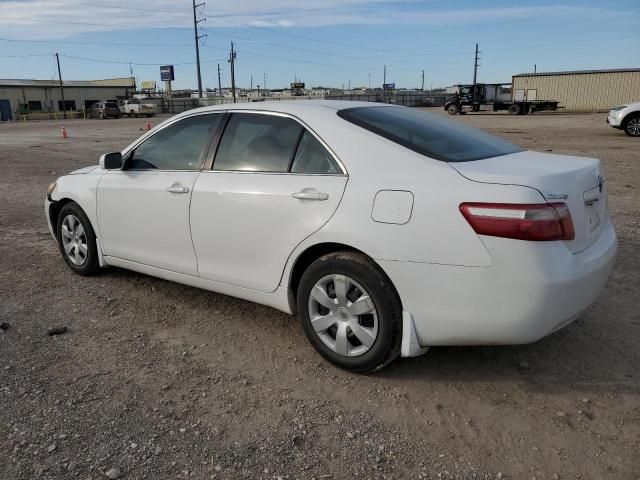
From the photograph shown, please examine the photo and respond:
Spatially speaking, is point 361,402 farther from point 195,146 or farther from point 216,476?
point 195,146

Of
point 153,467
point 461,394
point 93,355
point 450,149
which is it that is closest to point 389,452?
point 461,394

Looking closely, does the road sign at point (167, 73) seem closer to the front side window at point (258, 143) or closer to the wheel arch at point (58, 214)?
the wheel arch at point (58, 214)

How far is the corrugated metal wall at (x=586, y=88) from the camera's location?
154 ft

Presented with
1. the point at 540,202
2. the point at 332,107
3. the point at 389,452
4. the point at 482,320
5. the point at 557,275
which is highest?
the point at 332,107

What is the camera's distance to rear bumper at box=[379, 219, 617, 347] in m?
2.77

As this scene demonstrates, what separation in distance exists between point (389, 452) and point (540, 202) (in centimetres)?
142

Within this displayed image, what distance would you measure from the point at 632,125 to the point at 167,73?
248 ft

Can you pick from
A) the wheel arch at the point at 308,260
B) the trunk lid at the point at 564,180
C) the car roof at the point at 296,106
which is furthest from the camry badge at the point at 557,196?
the car roof at the point at 296,106

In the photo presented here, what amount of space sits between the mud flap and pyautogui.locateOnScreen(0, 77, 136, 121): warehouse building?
2877 inches

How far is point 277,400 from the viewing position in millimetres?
3164

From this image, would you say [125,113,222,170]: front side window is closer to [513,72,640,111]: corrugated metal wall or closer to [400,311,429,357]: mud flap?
[400,311,429,357]: mud flap

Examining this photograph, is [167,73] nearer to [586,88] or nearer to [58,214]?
[586,88]

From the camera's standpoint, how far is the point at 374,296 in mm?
3146

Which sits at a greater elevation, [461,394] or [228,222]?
[228,222]
